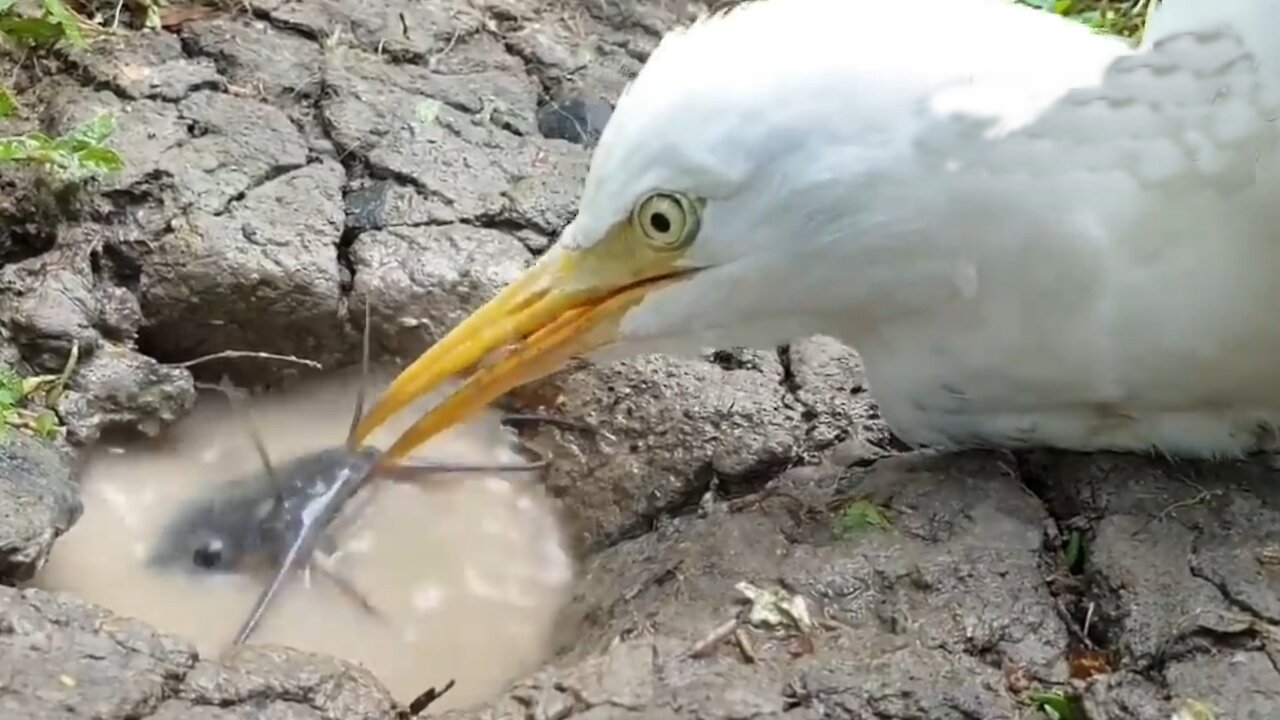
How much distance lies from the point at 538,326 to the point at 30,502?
0.78m

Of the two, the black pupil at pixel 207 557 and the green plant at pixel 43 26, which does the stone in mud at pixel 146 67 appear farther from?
the black pupil at pixel 207 557

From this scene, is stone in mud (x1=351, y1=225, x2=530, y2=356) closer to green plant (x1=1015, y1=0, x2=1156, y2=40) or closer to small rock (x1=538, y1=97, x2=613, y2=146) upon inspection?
small rock (x1=538, y1=97, x2=613, y2=146)

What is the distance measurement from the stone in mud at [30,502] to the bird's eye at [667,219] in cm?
96

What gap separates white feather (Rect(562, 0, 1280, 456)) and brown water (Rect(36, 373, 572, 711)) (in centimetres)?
73

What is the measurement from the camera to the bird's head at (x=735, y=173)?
86.8 inches

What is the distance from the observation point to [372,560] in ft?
9.35

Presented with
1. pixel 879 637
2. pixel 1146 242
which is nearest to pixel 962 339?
pixel 1146 242

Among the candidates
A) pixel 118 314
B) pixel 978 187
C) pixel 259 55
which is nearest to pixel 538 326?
pixel 978 187

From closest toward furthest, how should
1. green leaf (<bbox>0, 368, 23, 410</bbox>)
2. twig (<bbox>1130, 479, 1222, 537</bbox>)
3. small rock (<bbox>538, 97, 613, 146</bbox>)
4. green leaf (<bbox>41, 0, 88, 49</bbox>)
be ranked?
twig (<bbox>1130, 479, 1222, 537</bbox>), green leaf (<bbox>0, 368, 23, 410</bbox>), green leaf (<bbox>41, 0, 88, 49</bbox>), small rock (<bbox>538, 97, 613, 146</bbox>)

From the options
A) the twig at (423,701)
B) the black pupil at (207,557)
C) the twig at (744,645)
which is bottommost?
the twig at (423,701)

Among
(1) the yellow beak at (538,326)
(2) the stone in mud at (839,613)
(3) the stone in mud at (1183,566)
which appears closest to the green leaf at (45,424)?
(1) the yellow beak at (538,326)

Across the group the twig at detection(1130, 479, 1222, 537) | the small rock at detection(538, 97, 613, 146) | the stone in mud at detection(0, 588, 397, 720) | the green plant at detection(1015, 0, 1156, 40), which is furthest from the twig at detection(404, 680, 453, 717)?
the green plant at detection(1015, 0, 1156, 40)

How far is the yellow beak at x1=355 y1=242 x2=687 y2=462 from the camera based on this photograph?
7.95ft

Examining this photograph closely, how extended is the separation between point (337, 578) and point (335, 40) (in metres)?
1.28
